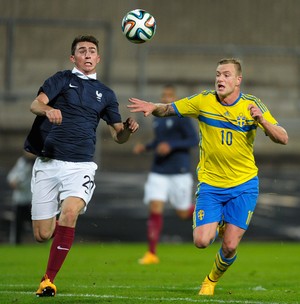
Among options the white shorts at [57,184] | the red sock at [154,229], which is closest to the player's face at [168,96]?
the red sock at [154,229]

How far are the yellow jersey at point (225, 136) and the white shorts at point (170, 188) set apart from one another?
5.13m

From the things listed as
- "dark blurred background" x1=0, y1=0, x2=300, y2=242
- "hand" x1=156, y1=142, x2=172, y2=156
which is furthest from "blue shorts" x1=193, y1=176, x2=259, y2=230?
"dark blurred background" x1=0, y1=0, x2=300, y2=242

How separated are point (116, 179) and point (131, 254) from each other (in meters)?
2.89

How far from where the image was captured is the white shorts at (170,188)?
14.3 metres

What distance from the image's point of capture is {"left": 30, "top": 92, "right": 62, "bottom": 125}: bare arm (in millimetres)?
8211

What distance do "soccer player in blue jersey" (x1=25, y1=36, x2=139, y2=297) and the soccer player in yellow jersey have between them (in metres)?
0.40

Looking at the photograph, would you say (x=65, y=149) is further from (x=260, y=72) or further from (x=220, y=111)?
(x=260, y=72)

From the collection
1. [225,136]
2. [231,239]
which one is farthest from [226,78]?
[231,239]

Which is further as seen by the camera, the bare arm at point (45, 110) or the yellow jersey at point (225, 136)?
the yellow jersey at point (225, 136)

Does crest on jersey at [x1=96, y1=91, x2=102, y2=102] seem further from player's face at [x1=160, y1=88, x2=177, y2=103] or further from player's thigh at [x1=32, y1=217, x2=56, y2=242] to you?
player's face at [x1=160, y1=88, x2=177, y2=103]

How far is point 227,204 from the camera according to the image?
29.6 feet

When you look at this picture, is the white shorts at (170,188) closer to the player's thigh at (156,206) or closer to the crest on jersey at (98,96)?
the player's thigh at (156,206)

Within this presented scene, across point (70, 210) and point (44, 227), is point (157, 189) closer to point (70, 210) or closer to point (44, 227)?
point (44, 227)

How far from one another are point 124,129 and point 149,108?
1.03ft
